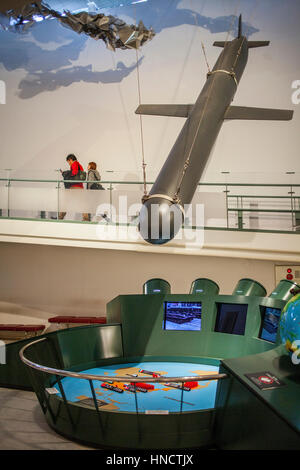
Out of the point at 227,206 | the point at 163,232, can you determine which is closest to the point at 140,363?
the point at 163,232

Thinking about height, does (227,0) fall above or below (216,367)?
above

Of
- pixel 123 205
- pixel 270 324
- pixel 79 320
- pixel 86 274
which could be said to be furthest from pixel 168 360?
pixel 86 274

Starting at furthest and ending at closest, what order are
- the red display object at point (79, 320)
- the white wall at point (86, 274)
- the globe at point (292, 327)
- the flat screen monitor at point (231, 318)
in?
the red display object at point (79, 320), the white wall at point (86, 274), the flat screen monitor at point (231, 318), the globe at point (292, 327)

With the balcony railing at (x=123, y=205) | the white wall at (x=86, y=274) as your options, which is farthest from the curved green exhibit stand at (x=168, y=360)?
the white wall at (x=86, y=274)

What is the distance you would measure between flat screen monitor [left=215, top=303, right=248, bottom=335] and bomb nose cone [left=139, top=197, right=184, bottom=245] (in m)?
1.72

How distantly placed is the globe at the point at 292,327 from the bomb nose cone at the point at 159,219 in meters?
2.15

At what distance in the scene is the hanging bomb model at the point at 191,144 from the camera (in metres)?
5.27

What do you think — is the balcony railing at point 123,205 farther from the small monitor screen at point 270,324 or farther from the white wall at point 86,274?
the small monitor screen at point 270,324

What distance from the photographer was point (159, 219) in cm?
518

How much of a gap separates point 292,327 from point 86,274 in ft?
25.6
